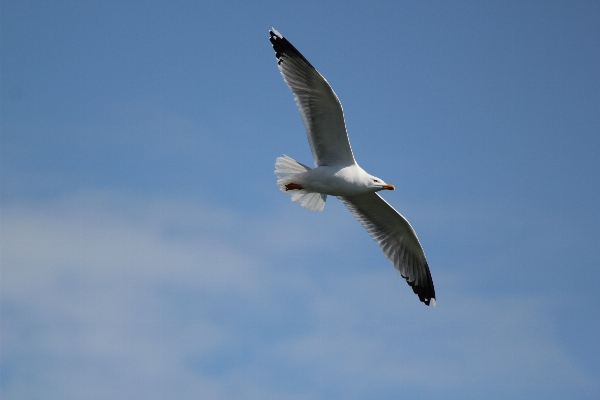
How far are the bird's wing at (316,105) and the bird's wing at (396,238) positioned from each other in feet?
3.57

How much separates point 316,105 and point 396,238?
2.67 metres

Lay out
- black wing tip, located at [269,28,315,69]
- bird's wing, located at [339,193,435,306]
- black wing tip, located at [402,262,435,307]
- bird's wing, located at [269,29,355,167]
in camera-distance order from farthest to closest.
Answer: black wing tip, located at [402,262,435,307], bird's wing, located at [339,193,435,306], black wing tip, located at [269,28,315,69], bird's wing, located at [269,29,355,167]

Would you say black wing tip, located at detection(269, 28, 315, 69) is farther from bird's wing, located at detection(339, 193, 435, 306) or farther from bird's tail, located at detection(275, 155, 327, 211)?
bird's wing, located at detection(339, 193, 435, 306)

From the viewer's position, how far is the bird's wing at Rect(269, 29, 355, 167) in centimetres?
953

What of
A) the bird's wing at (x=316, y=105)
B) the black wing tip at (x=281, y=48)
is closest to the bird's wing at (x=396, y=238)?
the bird's wing at (x=316, y=105)

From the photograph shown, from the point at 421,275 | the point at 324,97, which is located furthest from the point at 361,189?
the point at 421,275

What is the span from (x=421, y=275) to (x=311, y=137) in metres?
3.03

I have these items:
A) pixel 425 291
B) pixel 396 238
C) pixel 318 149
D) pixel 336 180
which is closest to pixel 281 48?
pixel 318 149

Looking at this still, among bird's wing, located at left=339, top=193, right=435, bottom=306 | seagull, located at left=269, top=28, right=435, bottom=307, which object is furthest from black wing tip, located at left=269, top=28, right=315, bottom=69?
bird's wing, located at left=339, top=193, right=435, bottom=306

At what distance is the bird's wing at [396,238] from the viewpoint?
35.7 ft

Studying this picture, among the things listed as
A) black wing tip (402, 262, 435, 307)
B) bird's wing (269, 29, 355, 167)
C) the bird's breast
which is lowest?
black wing tip (402, 262, 435, 307)

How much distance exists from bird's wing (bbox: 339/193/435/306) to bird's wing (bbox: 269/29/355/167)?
1087mm

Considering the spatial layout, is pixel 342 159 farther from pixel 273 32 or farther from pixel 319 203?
pixel 273 32

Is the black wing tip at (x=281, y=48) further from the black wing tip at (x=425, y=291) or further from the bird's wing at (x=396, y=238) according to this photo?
the black wing tip at (x=425, y=291)
